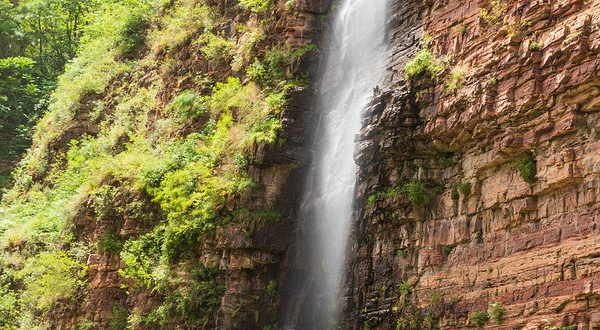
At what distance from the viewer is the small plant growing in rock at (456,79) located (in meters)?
15.3

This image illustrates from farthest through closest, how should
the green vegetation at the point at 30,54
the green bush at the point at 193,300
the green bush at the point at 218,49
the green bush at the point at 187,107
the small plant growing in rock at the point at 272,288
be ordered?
the green vegetation at the point at 30,54, the green bush at the point at 218,49, the green bush at the point at 187,107, the green bush at the point at 193,300, the small plant growing in rock at the point at 272,288

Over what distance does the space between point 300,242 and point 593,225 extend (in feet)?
27.1

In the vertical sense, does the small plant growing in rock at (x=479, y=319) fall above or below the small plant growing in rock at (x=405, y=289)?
below

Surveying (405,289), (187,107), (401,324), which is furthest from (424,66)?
(187,107)

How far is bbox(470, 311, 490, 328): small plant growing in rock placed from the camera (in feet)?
44.1

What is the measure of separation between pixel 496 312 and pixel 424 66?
18.3 feet

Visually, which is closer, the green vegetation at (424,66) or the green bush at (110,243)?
the green vegetation at (424,66)


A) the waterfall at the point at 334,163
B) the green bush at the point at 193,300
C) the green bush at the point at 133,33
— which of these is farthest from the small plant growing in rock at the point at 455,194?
the green bush at the point at 133,33

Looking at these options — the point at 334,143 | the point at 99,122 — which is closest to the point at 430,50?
the point at 334,143

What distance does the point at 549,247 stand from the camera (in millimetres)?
12617

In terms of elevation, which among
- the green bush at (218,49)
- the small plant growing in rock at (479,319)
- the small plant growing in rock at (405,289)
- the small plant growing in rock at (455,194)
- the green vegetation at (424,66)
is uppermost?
the green bush at (218,49)

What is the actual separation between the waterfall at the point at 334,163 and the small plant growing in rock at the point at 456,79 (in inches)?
126

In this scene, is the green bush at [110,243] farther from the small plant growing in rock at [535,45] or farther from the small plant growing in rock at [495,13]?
the small plant growing in rock at [535,45]

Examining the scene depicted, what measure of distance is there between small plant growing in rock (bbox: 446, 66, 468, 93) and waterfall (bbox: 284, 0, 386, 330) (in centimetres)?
321
